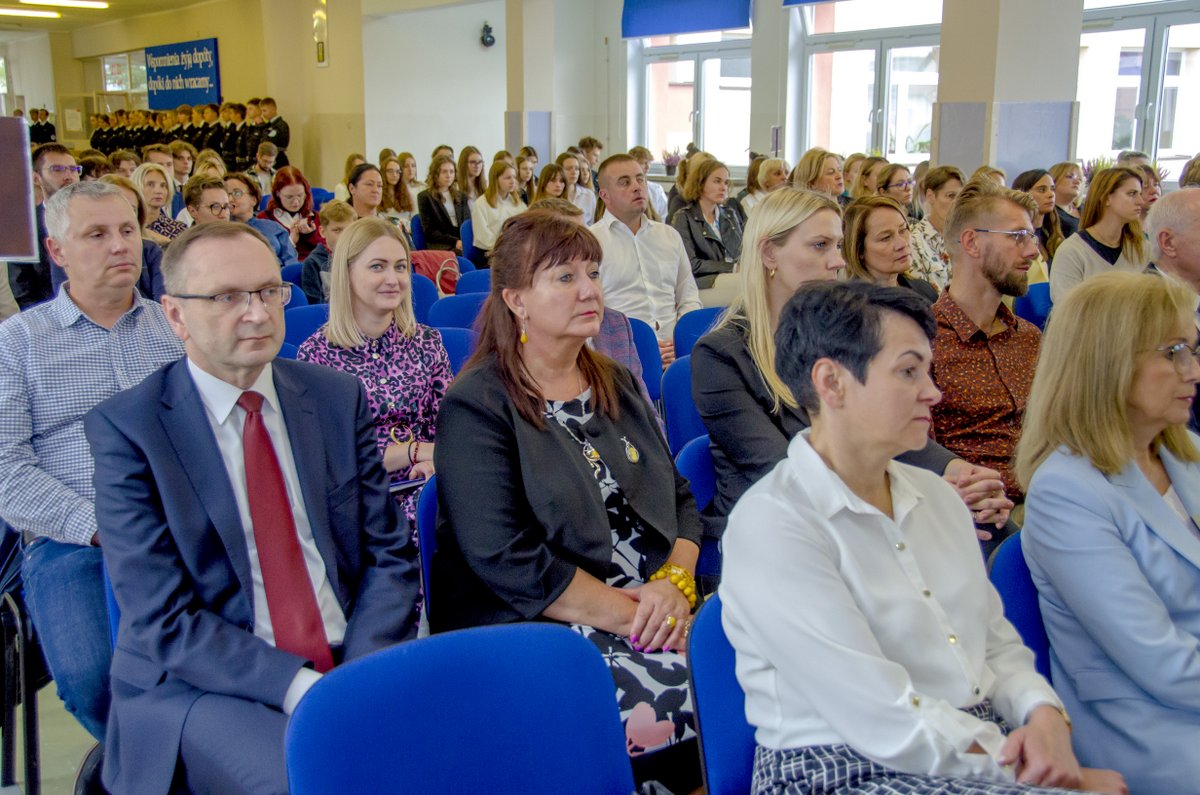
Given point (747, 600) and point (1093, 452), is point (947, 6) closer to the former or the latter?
point (1093, 452)

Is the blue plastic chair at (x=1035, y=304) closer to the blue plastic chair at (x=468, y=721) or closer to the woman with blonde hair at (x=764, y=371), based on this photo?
the woman with blonde hair at (x=764, y=371)

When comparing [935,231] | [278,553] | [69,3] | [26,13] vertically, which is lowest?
[278,553]

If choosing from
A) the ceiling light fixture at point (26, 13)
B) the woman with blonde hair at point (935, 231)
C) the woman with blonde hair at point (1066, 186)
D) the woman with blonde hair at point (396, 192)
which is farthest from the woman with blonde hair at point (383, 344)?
the ceiling light fixture at point (26, 13)

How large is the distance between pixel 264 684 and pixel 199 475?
38cm

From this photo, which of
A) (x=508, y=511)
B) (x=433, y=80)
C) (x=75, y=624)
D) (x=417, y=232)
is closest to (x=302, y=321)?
(x=75, y=624)

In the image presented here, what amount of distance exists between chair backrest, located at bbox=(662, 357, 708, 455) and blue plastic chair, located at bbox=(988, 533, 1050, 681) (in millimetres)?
1287

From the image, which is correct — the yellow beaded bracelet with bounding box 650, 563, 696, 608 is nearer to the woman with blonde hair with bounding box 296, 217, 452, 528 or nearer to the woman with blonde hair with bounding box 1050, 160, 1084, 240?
the woman with blonde hair with bounding box 296, 217, 452, 528

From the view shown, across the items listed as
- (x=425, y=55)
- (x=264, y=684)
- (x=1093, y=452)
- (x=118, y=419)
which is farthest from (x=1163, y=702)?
(x=425, y=55)

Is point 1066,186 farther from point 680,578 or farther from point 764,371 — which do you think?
point 680,578

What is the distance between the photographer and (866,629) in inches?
55.9

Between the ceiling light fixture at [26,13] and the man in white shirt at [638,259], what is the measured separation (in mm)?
16901

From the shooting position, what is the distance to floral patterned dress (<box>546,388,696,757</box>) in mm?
1816

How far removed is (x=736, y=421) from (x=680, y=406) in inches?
22.3

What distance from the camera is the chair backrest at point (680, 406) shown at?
3.02m
